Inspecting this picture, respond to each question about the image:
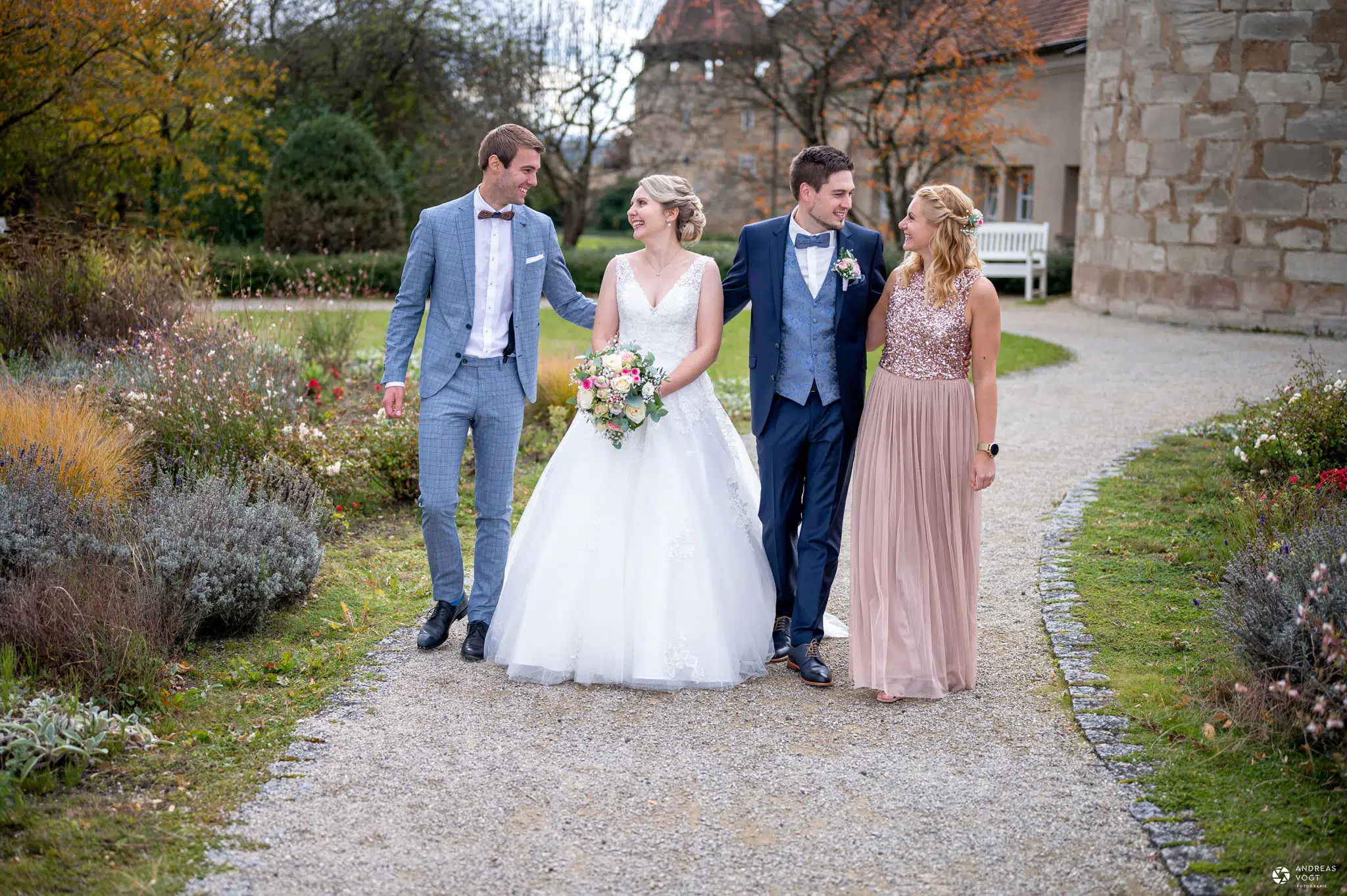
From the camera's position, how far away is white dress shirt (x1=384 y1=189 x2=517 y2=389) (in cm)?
475

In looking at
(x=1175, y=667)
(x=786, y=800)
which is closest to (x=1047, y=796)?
(x=786, y=800)

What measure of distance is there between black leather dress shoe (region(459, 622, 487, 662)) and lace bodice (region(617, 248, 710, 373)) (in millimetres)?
1329

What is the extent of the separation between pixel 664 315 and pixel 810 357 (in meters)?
0.62

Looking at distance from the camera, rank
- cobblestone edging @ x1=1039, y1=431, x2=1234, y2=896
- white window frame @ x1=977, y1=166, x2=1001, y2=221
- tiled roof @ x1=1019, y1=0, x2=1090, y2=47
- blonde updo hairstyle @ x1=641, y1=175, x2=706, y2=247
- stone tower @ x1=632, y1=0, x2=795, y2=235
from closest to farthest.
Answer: cobblestone edging @ x1=1039, y1=431, x2=1234, y2=896
blonde updo hairstyle @ x1=641, y1=175, x2=706, y2=247
tiled roof @ x1=1019, y1=0, x2=1090, y2=47
stone tower @ x1=632, y1=0, x2=795, y2=235
white window frame @ x1=977, y1=166, x2=1001, y2=221

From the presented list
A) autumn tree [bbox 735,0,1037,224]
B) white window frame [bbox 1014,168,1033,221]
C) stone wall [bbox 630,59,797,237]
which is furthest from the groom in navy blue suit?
stone wall [bbox 630,59,797,237]

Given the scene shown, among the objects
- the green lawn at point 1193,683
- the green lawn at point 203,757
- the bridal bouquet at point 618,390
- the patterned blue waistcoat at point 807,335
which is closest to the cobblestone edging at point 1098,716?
the green lawn at point 1193,683

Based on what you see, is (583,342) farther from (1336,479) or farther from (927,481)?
(927,481)

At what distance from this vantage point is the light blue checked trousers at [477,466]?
15.5 feet

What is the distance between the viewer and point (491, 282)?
4.75m

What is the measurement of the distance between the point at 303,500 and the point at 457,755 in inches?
114

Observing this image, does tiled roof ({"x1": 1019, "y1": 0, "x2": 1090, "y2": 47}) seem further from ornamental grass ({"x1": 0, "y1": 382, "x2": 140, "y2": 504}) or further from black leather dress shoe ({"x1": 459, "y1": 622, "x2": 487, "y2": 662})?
black leather dress shoe ({"x1": 459, "y1": 622, "x2": 487, "y2": 662})

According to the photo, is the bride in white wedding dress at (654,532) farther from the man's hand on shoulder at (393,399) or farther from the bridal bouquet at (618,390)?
the man's hand on shoulder at (393,399)

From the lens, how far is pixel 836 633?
16.9ft

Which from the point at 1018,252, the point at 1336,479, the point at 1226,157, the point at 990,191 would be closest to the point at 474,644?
the point at 1336,479
